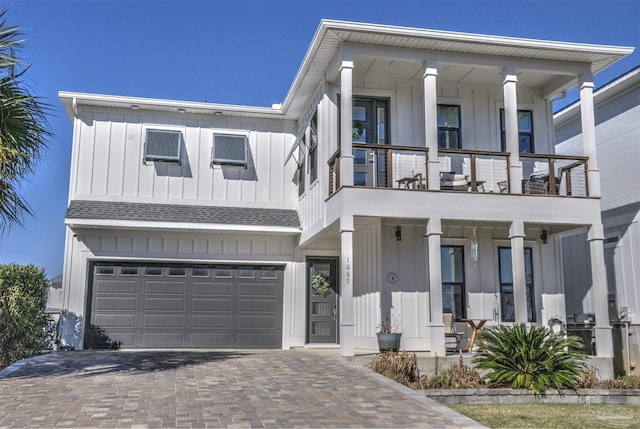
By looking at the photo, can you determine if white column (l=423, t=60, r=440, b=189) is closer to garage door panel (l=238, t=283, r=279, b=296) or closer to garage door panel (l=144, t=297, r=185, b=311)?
garage door panel (l=238, t=283, r=279, b=296)

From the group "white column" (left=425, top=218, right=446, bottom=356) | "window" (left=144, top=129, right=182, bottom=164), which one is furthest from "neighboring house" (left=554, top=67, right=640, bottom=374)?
"window" (left=144, top=129, right=182, bottom=164)

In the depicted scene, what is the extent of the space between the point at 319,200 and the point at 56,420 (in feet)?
25.6

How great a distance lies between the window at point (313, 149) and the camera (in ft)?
46.8

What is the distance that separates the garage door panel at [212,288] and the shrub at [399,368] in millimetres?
6373

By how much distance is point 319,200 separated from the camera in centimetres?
1366

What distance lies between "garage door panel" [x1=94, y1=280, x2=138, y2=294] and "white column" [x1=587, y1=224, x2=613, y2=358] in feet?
35.0

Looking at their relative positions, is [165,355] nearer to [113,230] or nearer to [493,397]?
[113,230]

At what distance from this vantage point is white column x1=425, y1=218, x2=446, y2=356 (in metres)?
11.4

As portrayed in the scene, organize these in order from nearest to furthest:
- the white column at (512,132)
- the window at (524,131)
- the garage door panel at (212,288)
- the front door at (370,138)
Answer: the white column at (512,132) → the front door at (370,138) → the window at (524,131) → the garage door panel at (212,288)

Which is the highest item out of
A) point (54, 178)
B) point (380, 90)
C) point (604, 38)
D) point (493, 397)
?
point (604, 38)

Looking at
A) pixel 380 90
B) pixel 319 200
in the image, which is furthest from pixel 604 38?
pixel 319 200

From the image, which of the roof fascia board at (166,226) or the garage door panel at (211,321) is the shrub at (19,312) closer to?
the roof fascia board at (166,226)

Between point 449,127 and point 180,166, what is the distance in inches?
A: 275

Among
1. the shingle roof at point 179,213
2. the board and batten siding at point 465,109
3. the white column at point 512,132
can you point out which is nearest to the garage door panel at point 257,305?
the shingle roof at point 179,213
